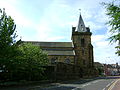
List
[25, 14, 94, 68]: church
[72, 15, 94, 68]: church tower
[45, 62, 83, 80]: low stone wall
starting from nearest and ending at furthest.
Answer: [45, 62, 83, 80]: low stone wall, [25, 14, 94, 68]: church, [72, 15, 94, 68]: church tower

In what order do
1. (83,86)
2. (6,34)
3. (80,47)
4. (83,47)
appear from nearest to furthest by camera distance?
1. (6,34)
2. (83,86)
3. (80,47)
4. (83,47)

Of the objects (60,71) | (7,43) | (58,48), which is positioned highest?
(58,48)

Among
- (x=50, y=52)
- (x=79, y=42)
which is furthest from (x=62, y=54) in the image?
(x=79, y=42)

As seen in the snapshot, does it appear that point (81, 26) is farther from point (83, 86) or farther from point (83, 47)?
point (83, 86)

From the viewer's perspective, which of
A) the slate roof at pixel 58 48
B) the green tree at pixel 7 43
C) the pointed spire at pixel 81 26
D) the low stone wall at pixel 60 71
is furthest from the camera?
the pointed spire at pixel 81 26

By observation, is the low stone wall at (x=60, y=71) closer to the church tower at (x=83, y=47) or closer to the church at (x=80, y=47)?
the church at (x=80, y=47)

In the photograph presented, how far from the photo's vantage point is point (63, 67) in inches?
1836

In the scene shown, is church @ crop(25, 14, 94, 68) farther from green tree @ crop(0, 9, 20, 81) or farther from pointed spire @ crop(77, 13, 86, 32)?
green tree @ crop(0, 9, 20, 81)

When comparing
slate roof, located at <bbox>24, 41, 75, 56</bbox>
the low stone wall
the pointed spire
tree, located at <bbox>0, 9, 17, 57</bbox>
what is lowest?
the low stone wall

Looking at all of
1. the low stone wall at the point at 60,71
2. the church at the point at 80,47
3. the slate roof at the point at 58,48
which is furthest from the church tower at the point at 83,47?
the low stone wall at the point at 60,71

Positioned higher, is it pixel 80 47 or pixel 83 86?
pixel 80 47

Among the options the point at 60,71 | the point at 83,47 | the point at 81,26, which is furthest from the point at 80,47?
the point at 60,71

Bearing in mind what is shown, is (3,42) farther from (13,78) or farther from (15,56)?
(13,78)

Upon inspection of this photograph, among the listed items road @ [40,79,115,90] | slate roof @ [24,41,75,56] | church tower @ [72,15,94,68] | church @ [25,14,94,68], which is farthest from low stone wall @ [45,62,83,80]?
church tower @ [72,15,94,68]
